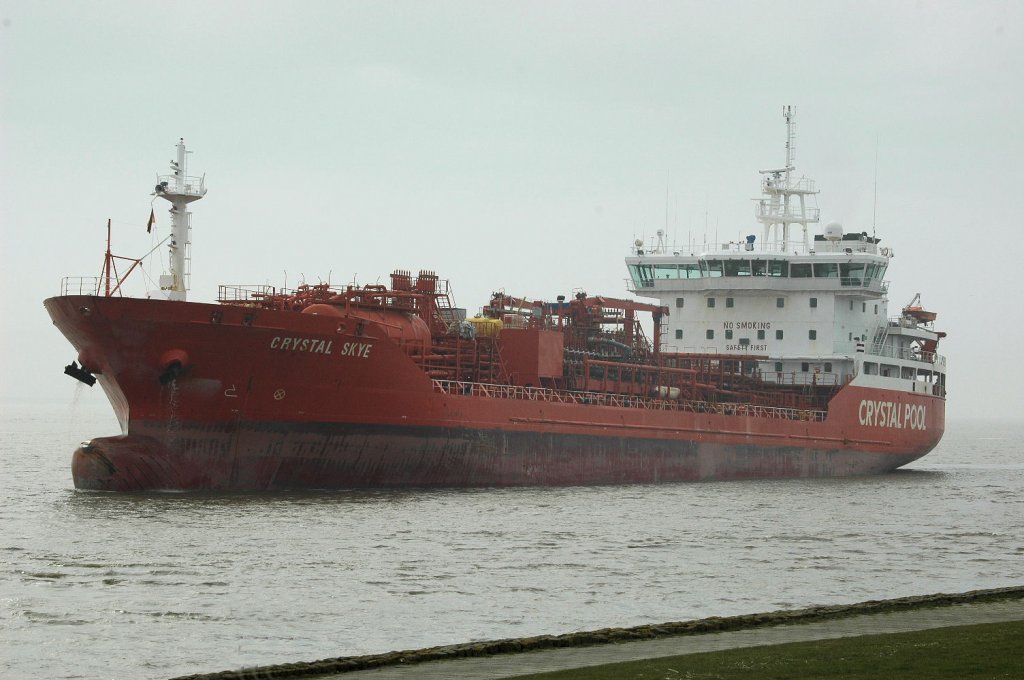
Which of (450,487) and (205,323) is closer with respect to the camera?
(205,323)

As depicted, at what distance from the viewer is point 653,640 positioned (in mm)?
13680

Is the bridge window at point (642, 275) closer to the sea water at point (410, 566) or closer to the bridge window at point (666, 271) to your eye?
the bridge window at point (666, 271)

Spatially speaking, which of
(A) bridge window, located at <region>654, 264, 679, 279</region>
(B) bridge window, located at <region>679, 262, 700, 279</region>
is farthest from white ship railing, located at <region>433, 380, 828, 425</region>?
(A) bridge window, located at <region>654, 264, 679, 279</region>

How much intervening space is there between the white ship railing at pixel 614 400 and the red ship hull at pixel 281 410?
0.13m

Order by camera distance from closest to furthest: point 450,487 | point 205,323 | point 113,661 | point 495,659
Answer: point 495,659, point 113,661, point 205,323, point 450,487

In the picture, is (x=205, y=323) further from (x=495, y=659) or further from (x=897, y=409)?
(x=897, y=409)

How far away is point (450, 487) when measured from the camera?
3133 centimetres

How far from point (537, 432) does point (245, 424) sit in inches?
341

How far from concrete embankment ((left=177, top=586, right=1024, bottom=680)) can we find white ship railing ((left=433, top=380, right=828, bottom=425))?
55.5ft

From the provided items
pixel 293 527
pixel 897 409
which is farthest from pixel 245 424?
pixel 897 409

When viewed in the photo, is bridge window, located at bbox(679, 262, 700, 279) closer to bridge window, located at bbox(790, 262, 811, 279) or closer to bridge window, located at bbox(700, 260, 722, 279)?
bridge window, located at bbox(700, 260, 722, 279)

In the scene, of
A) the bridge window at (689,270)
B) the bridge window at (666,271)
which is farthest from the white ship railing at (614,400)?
the bridge window at (666,271)

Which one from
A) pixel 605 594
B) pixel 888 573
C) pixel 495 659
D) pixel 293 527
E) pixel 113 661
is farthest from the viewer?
pixel 293 527

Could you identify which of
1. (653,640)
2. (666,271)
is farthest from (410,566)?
(666,271)
